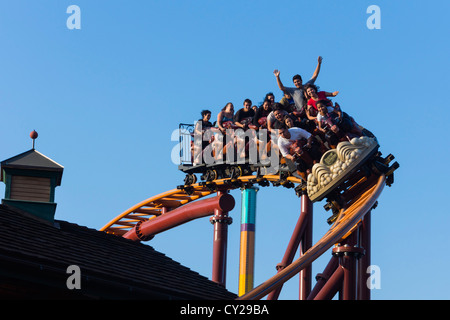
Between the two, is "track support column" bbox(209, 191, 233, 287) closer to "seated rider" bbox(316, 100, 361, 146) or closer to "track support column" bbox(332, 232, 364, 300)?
"seated rider" bbox(316, 100, 361, 146)

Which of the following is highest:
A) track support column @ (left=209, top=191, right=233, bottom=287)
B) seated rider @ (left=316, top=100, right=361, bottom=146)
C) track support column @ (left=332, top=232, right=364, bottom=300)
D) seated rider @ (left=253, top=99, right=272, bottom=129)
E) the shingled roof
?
seated rider @ (left=253, top=99, right=272, bottom=129)

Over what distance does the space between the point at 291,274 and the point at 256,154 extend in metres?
5.52

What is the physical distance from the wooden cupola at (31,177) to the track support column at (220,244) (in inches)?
312

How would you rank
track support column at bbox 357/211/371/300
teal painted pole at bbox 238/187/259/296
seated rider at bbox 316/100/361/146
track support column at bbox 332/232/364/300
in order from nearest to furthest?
1. track support column at bbox 332/232/364/300
2. seated rider at bbox 316/100/361/146
3. track support column at bbox 357/211/371/300
4. teal painted pole at bbox 238/187/259/296

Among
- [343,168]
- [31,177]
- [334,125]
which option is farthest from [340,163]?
[31,177]

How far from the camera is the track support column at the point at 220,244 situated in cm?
1902

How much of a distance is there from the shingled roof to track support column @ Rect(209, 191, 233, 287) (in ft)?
25.1

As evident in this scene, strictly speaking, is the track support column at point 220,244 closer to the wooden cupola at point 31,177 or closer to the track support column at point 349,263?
the track support column at point 349,263

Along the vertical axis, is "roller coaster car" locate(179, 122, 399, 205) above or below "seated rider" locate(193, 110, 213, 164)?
below

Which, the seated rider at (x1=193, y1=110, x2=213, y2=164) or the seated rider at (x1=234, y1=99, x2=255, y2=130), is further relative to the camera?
the seated rider at (x1=193, y1=110, x2=213, y2=164)

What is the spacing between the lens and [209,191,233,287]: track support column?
19.0 meters

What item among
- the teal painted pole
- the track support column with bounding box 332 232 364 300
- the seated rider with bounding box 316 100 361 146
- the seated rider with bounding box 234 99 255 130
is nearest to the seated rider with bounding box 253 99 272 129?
the seated rider with bounding box 234 99 255 130
